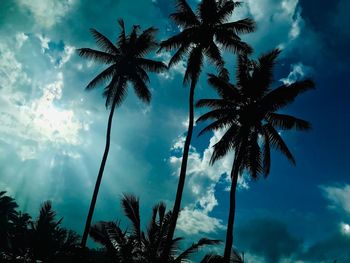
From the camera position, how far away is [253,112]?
17500 millimetres

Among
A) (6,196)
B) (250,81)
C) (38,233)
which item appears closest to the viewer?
(38,233)

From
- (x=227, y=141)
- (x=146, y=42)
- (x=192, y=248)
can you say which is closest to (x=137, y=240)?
(x=192, y=248)

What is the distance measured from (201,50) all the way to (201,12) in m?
2.42

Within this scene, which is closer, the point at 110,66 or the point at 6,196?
the point at 110,66

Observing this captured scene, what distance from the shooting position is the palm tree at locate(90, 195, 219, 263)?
13.0 metres

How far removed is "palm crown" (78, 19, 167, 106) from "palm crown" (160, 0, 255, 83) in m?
4.22

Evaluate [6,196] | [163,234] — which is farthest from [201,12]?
[6,196]

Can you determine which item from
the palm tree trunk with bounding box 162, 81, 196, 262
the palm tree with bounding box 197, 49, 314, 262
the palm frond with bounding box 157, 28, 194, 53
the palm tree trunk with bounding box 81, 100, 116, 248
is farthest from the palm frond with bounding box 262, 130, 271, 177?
the palm tree trunk with bounding box 81, 100, 116, 248

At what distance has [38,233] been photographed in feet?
54.4

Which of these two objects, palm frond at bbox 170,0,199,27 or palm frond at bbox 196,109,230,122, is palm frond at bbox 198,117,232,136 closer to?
palm frond at bbox 196,109,230,122

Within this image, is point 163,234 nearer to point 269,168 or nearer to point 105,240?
point 105,240

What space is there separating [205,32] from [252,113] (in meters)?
6.10

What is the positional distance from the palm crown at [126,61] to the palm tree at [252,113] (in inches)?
255

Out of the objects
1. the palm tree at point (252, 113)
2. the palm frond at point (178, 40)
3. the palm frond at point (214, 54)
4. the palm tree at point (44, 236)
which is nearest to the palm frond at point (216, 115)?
the palm tree at point (252, 113)
